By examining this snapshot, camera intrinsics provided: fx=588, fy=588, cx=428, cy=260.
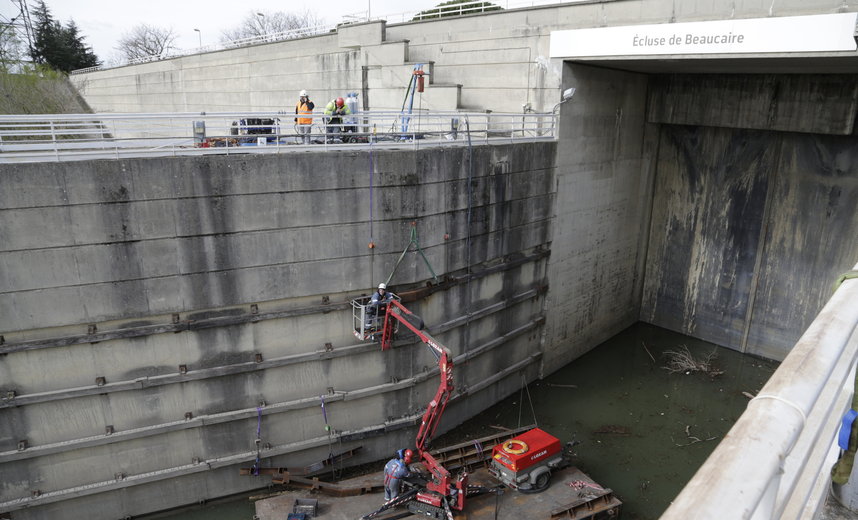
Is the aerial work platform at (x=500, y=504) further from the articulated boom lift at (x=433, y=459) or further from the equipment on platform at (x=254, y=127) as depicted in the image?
the equipment on platform at (x=254, y=127)

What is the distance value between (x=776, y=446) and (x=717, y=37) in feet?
50.1

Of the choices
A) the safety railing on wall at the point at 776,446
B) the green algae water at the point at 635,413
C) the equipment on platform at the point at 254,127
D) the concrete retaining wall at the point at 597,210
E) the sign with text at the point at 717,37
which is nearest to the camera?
the safety railing on wall at the point at 776,446

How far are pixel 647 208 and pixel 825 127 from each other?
6389 mm


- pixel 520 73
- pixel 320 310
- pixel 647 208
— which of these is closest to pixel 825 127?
pixel 647 208

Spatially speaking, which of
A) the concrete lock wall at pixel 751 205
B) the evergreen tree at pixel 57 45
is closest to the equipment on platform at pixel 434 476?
the concrete lock wall at pixel 751 205

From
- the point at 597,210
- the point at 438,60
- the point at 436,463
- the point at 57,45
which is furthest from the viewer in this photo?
the point at 57,45

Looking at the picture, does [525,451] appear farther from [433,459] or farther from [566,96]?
[566,96]

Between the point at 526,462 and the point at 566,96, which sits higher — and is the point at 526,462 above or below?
below

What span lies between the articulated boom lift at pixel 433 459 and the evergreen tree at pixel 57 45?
158 feet

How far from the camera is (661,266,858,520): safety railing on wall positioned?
1359 mm

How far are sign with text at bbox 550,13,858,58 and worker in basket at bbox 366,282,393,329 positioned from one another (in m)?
8.92

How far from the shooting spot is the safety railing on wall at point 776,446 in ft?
4.46

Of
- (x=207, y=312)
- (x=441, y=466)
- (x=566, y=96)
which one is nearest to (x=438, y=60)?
(x=566, y=96)

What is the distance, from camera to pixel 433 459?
498 inches
